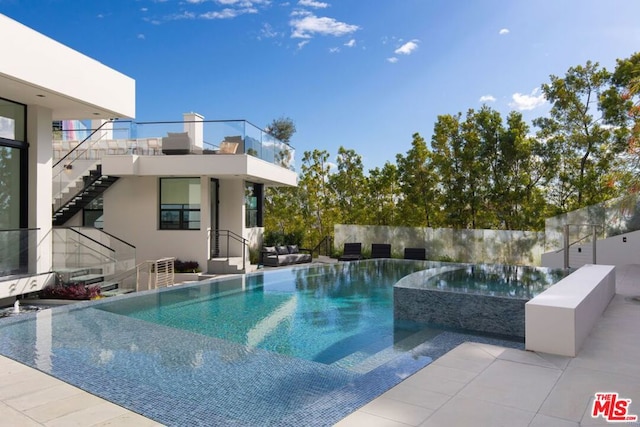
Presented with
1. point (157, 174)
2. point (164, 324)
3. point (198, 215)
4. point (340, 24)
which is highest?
point (340, 24)

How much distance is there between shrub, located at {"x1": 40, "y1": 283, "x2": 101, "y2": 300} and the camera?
9.92 meters

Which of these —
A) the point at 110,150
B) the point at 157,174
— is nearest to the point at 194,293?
the point at 157,174

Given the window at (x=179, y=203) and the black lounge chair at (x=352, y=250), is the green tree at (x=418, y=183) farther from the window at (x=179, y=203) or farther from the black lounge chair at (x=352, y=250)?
the window at (x=179, y=203)

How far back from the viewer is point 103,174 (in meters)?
15.3

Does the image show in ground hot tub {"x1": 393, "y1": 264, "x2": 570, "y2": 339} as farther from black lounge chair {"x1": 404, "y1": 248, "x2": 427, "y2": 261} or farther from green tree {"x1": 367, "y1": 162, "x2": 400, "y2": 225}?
green tree {"x1": 367, "y1": 162, "x2": 400, "y2": 225}

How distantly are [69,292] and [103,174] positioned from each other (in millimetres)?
6408

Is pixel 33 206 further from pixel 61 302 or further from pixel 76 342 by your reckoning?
pixel 76 342

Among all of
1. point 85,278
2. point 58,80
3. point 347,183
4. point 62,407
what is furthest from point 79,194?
point 62,407

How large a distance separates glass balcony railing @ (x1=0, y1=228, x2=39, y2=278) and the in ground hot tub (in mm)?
7939

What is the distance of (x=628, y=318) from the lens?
21.7 ft

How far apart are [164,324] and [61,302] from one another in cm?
363

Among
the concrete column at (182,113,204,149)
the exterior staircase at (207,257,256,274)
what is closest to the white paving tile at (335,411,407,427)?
the exterior staircase at (207,257,256,274)

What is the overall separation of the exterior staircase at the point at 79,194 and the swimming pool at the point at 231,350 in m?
7.36

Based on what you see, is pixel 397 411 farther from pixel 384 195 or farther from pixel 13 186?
pixel 384 195
